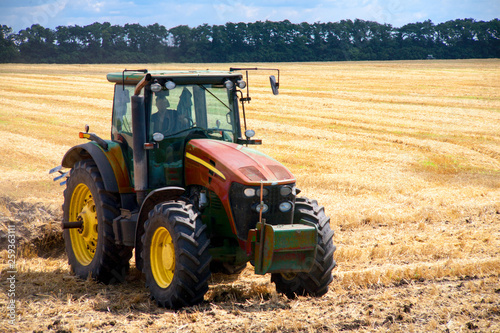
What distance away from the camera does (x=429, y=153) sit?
1559 centimetres

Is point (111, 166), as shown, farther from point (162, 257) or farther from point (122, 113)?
point (162, 257)

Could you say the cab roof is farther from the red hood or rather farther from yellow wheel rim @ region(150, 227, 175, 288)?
yellow wheel rim @ region(150, 227, 175, 288)

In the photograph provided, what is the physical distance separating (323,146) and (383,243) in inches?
332

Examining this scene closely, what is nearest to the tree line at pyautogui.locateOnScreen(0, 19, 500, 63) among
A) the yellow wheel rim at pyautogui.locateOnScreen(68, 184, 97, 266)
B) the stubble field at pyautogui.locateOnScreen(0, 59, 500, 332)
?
the stubble field at pyautogui.locateOnScreen(0, 59, 500, 332)

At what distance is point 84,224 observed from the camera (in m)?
7.02

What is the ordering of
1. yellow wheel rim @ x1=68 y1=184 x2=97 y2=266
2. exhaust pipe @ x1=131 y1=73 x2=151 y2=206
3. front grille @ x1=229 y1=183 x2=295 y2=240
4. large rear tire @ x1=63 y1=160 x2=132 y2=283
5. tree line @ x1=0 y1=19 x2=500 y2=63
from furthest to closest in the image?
tree line @ x1=0 y1=19 x2=500 y2=63 < yellow wheel rim @ x1=68 y1=184 x2=97 y2=266 < large rear tire @ x1=63 y1=160 x2=132 y2=283 < exhaust pipe @ x1=131 y1=73 x2=151 y2=206 < front grille @ x1=229 y1=183 x2=295 y2=240

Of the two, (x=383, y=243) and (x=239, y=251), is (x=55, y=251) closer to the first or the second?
(x=239, y=251)

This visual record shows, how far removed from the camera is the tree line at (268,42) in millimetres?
65312

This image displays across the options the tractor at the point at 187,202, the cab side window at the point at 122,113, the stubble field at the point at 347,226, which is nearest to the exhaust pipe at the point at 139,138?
the tractor at the point at 187,202

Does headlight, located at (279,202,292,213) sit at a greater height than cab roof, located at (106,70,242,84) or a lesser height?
lesser

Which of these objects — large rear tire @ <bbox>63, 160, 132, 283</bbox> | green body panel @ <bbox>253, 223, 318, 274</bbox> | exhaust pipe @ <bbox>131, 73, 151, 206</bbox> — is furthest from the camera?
large rear tire @ <bbox>63, 160, 132, 283</bbox>

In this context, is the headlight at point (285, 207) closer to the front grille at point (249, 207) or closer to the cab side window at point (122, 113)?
the front grille at point (249, 207)

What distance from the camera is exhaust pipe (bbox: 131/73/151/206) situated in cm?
578

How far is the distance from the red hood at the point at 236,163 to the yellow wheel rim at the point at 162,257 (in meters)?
0.83
